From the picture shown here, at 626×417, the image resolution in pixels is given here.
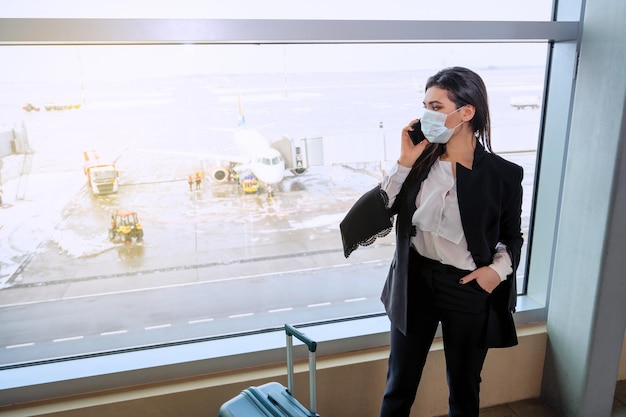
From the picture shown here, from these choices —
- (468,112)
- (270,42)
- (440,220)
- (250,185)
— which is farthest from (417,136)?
(250,185)

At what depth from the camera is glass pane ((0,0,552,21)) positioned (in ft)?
5.11

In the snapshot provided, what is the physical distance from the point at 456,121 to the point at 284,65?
0.87 m

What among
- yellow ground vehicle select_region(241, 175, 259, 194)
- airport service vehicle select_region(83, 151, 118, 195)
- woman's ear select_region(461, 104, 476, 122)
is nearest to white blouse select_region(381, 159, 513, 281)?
woman's ear select_region(461, 104, 476, 122)

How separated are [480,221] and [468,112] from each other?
36 centimetres

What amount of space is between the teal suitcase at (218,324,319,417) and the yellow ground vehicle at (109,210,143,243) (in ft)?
4.32

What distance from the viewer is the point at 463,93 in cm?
136

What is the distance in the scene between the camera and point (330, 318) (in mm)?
2180

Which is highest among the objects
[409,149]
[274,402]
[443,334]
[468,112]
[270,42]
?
[270,42]

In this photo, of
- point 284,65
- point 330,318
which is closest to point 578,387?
point 330,318

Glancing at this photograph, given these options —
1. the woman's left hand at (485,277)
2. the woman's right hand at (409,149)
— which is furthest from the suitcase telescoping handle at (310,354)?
the woman's right hand at (409,149)

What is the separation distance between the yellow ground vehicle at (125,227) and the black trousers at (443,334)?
1.61 m

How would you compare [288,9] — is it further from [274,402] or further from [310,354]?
[274,402]

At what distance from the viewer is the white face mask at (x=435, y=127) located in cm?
139

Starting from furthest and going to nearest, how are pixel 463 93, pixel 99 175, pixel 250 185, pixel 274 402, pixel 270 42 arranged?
pixel 250 185, pixel 99 175, pixel 270 42, pixel 274 402, pixel 463 93
